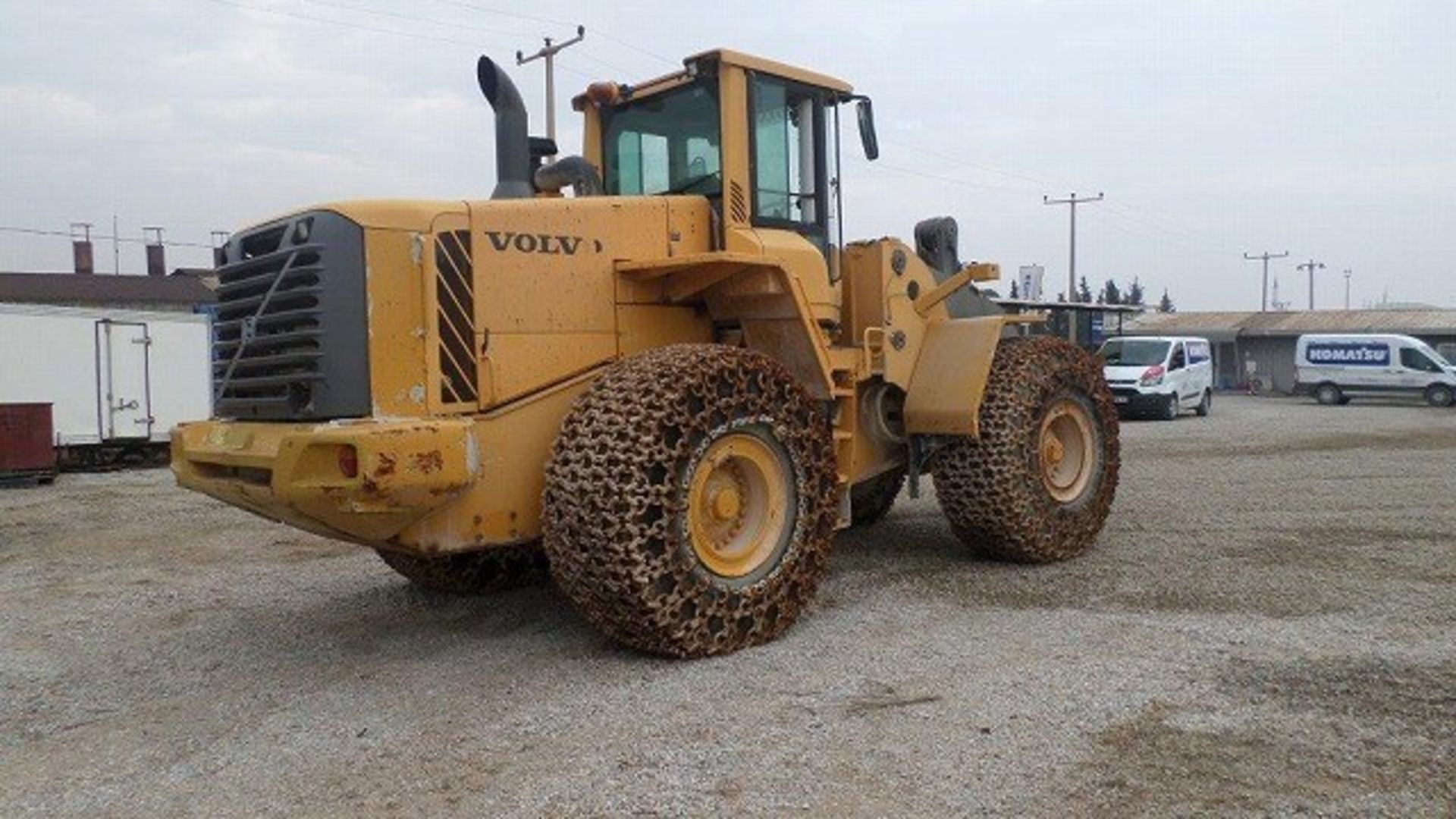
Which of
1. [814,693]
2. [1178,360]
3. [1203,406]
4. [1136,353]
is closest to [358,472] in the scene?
[814,693]

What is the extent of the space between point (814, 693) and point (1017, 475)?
2.76 m

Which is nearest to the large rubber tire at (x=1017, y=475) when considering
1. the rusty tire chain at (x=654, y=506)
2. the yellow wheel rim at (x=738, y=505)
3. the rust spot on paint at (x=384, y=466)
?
the yellow wheel rim at (x=738, y=505)

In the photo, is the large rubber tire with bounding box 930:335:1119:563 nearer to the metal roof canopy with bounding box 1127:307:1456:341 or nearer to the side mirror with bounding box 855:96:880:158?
the side mirror with bounding box 855:96:880:158

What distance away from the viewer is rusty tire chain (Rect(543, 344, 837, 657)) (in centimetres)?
485

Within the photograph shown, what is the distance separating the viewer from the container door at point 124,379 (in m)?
17.4

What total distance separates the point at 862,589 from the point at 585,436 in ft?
8.07

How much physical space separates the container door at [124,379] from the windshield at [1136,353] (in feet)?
64.4

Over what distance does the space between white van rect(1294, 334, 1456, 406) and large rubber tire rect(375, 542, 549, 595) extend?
1160 inches

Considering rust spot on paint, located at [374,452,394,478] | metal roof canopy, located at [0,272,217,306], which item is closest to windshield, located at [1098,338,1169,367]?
rust spot on paint, located at [374,452,394,478]

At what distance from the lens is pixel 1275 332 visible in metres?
45.0

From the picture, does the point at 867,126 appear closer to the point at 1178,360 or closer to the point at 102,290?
the point at 1178,360

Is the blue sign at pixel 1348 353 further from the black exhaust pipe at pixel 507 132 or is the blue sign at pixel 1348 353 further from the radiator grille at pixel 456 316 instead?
the radiator grille at pixel 456 316

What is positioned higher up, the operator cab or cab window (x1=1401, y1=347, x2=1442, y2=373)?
the operator cab

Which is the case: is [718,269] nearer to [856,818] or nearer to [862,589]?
[862,589]
